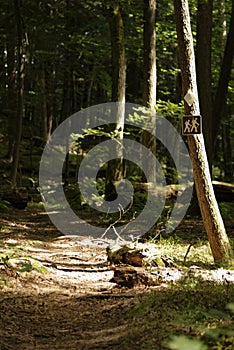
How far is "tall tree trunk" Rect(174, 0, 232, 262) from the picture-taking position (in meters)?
8.11

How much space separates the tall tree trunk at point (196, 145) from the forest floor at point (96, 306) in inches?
22.1

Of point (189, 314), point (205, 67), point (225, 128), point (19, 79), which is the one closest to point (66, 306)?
point (189, 314)

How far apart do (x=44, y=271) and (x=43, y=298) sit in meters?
1.34

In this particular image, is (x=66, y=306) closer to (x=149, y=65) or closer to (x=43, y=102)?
(x=149, y=65)

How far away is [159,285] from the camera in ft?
22.1

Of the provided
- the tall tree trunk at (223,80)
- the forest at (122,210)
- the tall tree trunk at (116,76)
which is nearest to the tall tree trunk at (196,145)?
the forest at (122,210)

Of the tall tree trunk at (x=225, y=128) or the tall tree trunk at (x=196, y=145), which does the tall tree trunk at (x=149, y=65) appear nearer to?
the tall tree trunk at (x=225, y=128)

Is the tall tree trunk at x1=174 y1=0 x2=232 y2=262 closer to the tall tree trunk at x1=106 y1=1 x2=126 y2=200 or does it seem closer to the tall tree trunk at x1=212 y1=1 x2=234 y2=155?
the tall tree trunk at x1=212 y1=1 x2=234 y2=155

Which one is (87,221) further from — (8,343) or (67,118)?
(67,118)

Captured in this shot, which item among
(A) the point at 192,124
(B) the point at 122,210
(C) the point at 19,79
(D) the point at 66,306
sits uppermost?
(C) the point at 19,79

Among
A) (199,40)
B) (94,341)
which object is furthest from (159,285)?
(199,40)

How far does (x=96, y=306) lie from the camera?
6230mm

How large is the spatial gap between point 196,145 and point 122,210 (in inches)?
220

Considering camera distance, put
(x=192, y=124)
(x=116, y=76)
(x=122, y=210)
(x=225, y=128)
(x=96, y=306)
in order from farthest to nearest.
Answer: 1. (x=225, y=128)
2. (x=116, y=76)
3. (x=122, y=210)
4. (x=192, y=124)
5. (x=96, y=306)
